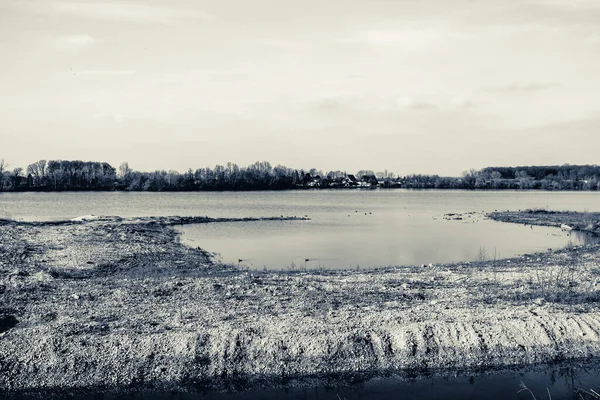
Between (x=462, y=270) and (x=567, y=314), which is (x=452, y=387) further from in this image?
(x=462, y=270)

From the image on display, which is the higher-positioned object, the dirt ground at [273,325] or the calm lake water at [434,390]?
the dirt ground at [273,325]

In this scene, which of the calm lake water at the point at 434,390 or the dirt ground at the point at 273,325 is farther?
the dirt ground at the point at 273,325

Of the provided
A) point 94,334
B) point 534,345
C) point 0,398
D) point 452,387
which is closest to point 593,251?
point 534,345

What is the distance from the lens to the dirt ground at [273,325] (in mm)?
11242

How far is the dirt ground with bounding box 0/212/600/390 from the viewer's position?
36.9 ft

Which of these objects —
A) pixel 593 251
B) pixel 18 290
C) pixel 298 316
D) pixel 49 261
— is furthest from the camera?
pixel 593 251

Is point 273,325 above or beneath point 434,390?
above

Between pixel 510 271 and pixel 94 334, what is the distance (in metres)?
14.9

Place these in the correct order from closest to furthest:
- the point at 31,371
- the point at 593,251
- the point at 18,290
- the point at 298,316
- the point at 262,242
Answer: the point at 31,371
the point at 298,316
the point at 18,290
the point at 593,251
the point at 262,242

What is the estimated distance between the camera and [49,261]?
833 inches

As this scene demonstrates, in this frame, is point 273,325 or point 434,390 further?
point 273,325

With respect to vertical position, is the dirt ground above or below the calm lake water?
above

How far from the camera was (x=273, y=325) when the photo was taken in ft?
41.5

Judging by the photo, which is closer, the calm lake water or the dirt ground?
the calm lake water
